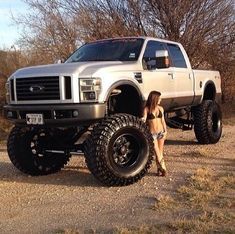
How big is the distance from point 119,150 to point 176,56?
3.26m

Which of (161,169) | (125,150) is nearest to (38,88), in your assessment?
(125,150)

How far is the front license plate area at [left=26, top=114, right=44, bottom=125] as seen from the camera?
7.52 metres

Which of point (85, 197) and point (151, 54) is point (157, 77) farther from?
point (85, 197)

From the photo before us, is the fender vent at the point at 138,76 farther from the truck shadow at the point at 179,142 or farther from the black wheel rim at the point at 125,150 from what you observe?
the truck shadow at the point at 179,142

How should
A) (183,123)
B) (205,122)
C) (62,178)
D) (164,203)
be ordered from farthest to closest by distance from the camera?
(183,123) → (205,122) → (62,178) → (164,203)

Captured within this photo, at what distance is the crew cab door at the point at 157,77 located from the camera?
8594mm

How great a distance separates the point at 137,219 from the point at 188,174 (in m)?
2.42

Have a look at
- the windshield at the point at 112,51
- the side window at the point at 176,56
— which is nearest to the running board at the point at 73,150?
the windshield at the point at 112,51

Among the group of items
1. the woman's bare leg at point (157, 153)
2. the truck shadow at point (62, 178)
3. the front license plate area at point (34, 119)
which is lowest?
the truck shadow at point (62, 178)

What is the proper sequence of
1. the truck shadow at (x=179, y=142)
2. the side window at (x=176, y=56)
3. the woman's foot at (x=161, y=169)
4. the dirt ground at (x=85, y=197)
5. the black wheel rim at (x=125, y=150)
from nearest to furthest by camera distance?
the dirt ground at (x=85, y=197), the black wheel rim at (x=125, y=150), the woman's foot at (x=161, y=169), the side window at (x=176, y=56), the truck shadow at (x=179, y=142)

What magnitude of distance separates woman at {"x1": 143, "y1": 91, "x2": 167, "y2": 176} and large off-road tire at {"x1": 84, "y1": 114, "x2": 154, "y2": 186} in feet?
0.88

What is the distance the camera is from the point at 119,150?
7.71 m

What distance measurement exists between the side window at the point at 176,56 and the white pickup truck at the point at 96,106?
5.9 inches

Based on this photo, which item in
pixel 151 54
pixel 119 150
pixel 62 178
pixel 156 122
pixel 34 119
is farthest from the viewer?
pixel 151 54
